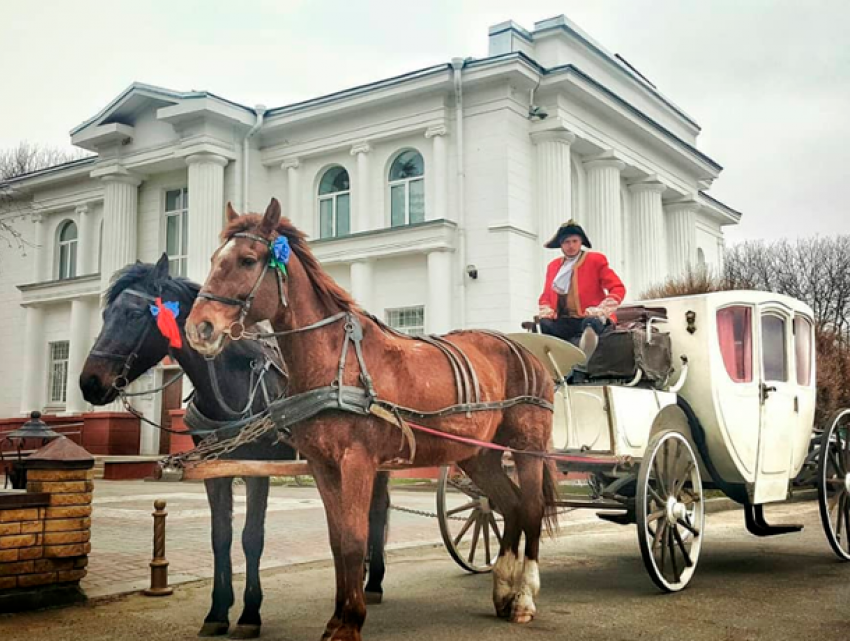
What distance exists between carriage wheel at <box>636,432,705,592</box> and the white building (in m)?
13.2

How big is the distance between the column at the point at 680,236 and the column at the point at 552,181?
7893 millimetres

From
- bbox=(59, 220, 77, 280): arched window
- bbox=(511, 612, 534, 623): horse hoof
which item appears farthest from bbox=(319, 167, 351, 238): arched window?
bbox=(511, 612, 534, 623): horse hoof

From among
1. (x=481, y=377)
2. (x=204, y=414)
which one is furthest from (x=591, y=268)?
(x=204, y=414)

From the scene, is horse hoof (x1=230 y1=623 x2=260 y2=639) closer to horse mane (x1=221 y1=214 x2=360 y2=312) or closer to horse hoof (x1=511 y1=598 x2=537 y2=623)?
horse hoof (x1=511 y1=598 x2=537 y2=623)

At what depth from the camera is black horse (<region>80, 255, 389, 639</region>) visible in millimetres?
5543

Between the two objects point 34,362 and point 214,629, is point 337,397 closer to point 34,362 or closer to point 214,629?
point 214,629

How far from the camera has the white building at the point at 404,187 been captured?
2111 cm

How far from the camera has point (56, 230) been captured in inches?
1188

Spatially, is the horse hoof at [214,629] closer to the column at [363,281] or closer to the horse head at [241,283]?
the horse head at [241,283]

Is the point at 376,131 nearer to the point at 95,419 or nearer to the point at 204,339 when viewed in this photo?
the point at 95,419

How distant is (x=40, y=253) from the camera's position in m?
30.0

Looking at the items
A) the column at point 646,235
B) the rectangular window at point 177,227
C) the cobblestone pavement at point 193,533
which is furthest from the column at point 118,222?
the column at point 646,235

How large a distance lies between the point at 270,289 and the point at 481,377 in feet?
5.47

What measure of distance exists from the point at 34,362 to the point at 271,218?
27.3 metres
